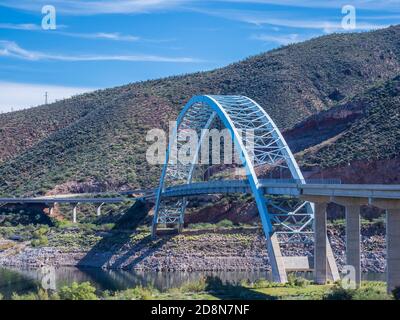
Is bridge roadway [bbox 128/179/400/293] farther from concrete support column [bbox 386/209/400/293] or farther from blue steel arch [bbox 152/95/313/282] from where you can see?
blue steel arch [bbox 152/95/313/282]

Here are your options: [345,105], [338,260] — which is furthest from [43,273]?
[345,105]

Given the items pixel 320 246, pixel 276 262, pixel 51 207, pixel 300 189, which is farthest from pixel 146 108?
pixel 320 246

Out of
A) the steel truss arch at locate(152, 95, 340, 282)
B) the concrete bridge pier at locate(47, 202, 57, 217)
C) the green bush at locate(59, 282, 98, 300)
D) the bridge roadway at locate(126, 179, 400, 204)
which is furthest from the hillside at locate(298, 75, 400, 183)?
the green bush at locate(59, 282, 98, 300)

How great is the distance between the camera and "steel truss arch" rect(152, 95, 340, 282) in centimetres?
5050

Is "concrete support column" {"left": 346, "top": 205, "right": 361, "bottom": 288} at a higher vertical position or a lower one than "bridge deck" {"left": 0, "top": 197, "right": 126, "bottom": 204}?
lower

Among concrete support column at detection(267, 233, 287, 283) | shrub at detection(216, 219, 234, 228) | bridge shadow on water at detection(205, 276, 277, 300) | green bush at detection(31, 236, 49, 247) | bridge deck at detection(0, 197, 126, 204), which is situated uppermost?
bridge deck at detection(0, 197, 126, 204)

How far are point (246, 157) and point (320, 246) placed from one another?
8.67 meters

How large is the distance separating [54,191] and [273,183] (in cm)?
5193

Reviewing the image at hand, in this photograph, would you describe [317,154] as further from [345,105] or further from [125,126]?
[125,126]

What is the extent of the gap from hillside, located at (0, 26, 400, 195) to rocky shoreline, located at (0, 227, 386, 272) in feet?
82.8

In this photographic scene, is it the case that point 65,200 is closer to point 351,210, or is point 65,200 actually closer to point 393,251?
point 351,210

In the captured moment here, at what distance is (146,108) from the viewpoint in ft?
394

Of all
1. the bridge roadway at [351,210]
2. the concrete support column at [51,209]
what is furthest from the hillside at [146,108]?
the bridge roadway at [351,210]
